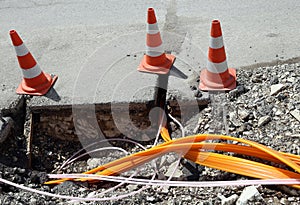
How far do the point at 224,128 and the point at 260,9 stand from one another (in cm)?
258

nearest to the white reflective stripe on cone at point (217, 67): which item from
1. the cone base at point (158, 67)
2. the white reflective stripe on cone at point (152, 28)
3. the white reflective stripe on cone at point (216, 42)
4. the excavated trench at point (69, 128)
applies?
the white reflective stripe on cone at point (216, 42)

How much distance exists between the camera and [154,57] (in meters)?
4.19

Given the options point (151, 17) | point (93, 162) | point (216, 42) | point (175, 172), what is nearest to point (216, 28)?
point (216, 42)

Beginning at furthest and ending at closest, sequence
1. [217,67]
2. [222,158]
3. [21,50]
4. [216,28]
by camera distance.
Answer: [21,50] < [217,67] < [216,28] < [222,158]

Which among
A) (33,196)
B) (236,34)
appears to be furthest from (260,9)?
(33,196)

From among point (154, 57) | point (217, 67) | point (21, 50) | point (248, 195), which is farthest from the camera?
point (154, 57)

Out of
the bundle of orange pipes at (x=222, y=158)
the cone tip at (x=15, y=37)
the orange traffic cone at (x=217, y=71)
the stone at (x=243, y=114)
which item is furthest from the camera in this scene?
the cone tip at (x=15, y=37)

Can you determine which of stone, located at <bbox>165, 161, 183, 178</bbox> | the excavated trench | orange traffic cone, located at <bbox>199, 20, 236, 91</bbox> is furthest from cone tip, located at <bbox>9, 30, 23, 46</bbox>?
stone, located at <bbox>165, 161, 183, 178</bbox>

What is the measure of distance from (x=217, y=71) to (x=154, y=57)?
75 centimetres

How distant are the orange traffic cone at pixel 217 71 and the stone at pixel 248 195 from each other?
4.07 feet

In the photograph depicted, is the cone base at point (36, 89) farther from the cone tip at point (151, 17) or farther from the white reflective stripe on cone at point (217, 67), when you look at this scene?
the white reflective stripe on cone at point (217, 67)

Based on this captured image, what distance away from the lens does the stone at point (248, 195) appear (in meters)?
2.76

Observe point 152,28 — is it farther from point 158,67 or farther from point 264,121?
point 264,121

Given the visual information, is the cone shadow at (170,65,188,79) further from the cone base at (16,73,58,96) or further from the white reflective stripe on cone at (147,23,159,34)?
the cone base at (16,73,58,96)
